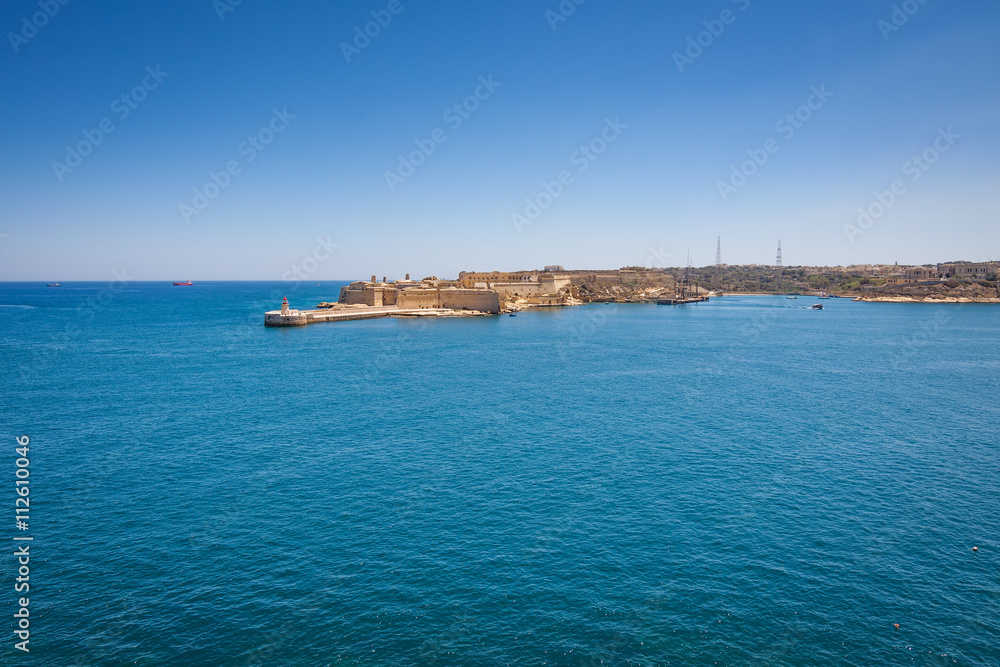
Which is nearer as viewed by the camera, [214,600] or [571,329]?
[214,600]

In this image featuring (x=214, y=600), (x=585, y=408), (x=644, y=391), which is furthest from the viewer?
(x=644, y=391)

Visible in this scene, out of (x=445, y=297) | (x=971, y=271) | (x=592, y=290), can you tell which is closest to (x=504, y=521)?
(x=445, y=297)

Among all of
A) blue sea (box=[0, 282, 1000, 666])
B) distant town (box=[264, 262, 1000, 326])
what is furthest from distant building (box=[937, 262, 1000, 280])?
blue sea (box=[0, 282, 1000, 666])

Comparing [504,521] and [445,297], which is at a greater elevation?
[445,297]

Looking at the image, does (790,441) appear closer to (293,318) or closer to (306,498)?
(306,498)

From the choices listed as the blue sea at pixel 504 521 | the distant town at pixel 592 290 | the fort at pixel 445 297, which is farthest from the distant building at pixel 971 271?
the blue sea at pixel 504 521

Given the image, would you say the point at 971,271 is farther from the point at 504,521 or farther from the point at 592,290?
the point at 504,521

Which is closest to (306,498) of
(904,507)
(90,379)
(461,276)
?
(904,507)

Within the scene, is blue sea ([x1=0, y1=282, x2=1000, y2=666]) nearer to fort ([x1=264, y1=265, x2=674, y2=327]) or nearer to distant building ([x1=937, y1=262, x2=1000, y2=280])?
fort ([x1=264, y1=265, x2=674, y2=327])

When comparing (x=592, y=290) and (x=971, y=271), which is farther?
(x=971, y=271)

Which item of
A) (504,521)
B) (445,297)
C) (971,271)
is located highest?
(971,271)
